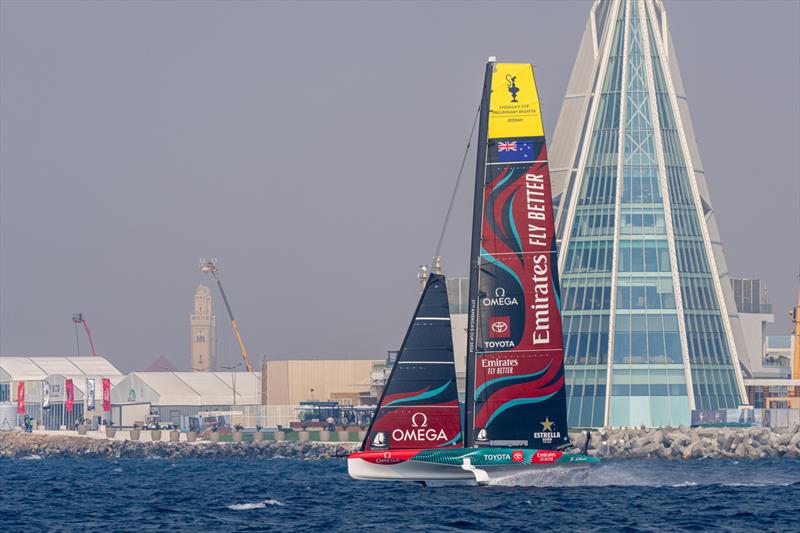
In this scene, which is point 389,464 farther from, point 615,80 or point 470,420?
point 615,80

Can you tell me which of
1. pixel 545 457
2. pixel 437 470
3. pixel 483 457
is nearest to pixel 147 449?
pixel 437 470

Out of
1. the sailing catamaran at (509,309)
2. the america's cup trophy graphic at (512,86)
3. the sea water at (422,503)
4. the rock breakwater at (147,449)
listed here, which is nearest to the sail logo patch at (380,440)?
the sailing catamaran at (509,309)

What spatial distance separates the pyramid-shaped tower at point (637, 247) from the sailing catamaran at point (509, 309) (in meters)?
68.1

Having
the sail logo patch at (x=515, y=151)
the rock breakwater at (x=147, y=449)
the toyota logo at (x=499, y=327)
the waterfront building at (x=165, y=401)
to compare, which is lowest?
the rock breakwater at (x=147, y=449)

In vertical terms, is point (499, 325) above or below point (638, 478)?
above

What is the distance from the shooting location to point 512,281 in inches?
2224

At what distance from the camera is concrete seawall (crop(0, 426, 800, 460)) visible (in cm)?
10500

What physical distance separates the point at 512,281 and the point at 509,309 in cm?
99

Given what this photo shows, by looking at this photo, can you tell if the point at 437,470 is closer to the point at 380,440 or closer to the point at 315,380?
the point at 380,440

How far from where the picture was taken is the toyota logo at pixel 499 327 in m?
56.6

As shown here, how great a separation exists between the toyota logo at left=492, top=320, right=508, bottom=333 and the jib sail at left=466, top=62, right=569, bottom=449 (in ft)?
0.12

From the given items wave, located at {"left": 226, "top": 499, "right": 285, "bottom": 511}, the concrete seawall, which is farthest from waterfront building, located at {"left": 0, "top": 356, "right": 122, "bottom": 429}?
wave, located at {"left": 226, "top": 499, "right": 285, "bottom": 511}

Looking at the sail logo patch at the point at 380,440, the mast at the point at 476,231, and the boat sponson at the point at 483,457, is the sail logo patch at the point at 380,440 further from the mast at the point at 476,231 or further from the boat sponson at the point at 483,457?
the mast at the point at 476,231

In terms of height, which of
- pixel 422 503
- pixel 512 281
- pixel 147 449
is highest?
pixel 512 281
